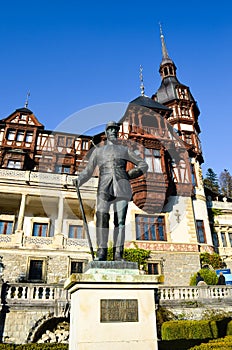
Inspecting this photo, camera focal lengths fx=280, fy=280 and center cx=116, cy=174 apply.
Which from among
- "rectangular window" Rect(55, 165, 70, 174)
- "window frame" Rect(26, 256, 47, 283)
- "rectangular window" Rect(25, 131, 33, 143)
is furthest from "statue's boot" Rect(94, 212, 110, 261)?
"rectangular window" Rect(25, 131, 33, 143)

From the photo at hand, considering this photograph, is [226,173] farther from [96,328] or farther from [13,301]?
[96,328]

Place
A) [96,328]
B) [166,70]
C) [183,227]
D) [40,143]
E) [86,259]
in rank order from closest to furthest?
[96,328]
[86,259]
[183,227]
[40,143]
[166,70]

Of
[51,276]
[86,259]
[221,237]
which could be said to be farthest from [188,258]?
[51,276]

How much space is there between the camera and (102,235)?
5.26 metres

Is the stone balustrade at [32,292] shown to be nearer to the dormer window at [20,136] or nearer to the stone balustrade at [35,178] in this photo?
the stone balustrade at [35,178]

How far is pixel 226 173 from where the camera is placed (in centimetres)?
5841

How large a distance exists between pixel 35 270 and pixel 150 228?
970 cm

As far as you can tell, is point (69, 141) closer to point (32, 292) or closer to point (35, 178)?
point (35, 178)

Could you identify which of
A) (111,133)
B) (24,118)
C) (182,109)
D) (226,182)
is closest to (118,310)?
(111,133)

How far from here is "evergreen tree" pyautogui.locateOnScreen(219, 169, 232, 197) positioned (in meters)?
54.2

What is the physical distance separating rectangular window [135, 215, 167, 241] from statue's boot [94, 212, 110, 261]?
59.2 feet

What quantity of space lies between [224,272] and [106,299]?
17884 mm

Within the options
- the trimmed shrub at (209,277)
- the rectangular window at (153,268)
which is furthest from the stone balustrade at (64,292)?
the rectangular window at (153,268)

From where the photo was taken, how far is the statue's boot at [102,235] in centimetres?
518
